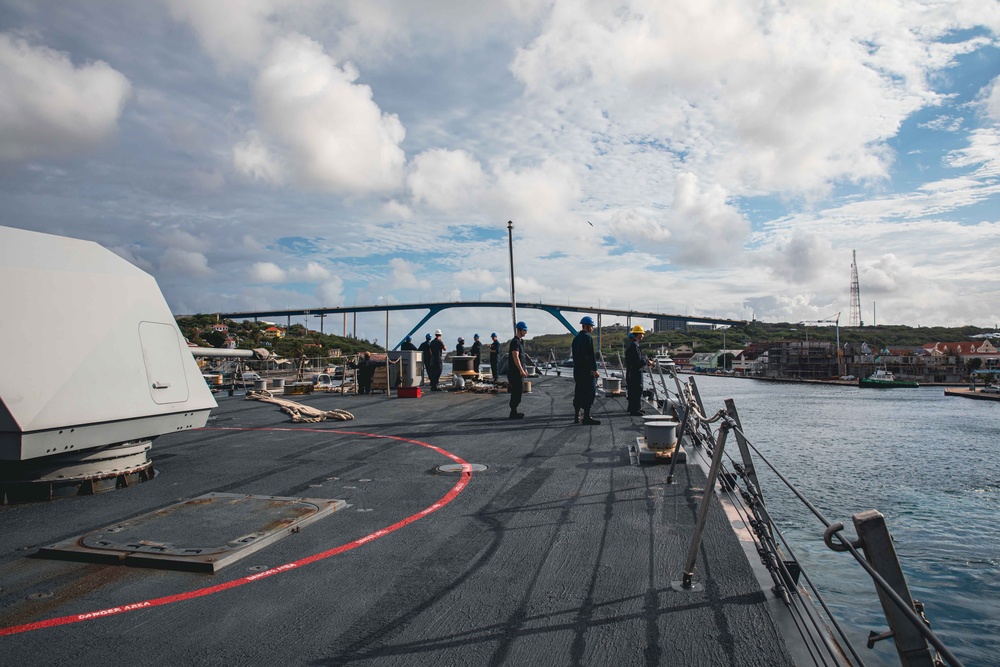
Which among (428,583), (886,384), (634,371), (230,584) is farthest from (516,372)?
(886,384)

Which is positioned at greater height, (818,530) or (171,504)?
(171,504)

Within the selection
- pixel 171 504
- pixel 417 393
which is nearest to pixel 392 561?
pixel 171 504

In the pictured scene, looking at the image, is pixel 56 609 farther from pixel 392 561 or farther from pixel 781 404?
pixel 781 404

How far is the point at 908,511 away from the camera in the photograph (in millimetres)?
14484

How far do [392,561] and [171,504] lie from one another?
8.46 ft

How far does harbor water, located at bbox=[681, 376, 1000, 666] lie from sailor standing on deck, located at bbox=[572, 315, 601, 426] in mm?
4263

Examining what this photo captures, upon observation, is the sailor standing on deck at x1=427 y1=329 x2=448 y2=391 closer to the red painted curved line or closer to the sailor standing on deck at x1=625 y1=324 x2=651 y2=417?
the sailor standing on deck at x1=625 y1=324 x2=651 y2=417

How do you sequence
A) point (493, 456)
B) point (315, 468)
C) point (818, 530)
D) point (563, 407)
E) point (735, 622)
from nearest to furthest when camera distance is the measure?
1. point (735, 622)
2. point (315, 468)
3. point (493, 456)
4. point (818, 530)
5. point (563, 407)

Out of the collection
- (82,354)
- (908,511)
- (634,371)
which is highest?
(82,354)

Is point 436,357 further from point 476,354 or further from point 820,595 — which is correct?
point 820,595

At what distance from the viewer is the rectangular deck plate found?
3.73m

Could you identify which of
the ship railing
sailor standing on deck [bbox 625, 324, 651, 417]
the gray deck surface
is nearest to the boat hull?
sailor standing on deck [bbox 625, 324, 651, 417]

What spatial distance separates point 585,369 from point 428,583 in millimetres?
6658

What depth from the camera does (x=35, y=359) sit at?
16.2 ft
